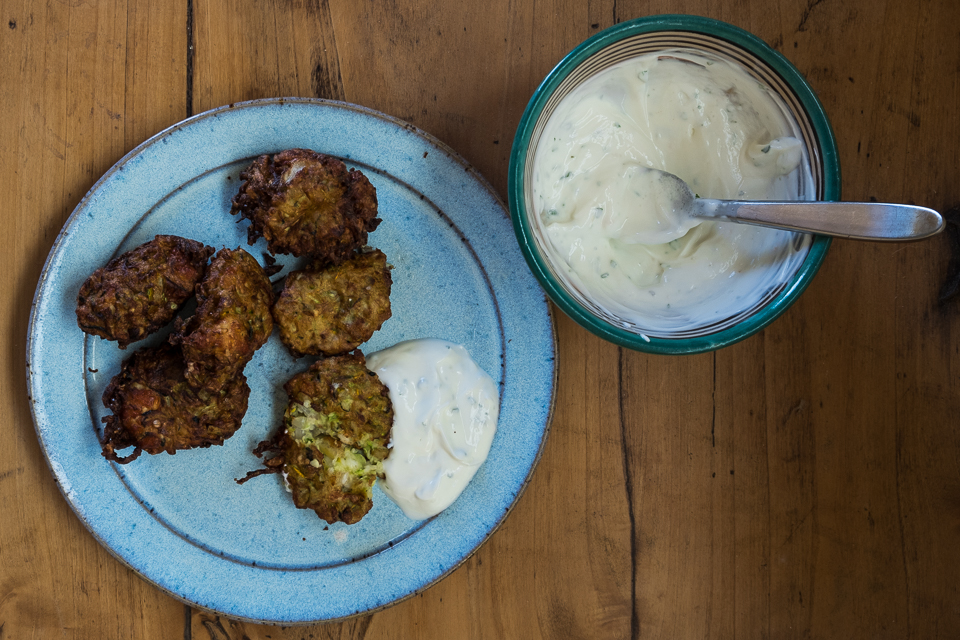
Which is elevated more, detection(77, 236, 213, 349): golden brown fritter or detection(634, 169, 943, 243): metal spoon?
detection(634, 169, 943, 243): metal spoon

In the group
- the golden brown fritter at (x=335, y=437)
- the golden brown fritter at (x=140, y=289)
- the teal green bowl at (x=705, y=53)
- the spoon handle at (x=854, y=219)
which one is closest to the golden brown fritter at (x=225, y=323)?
the golden brown fritter at (x=140, y=289)

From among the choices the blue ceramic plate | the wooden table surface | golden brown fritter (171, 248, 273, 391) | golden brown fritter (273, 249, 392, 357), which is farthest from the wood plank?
golden brown fritter (273, 249, 392, 357)

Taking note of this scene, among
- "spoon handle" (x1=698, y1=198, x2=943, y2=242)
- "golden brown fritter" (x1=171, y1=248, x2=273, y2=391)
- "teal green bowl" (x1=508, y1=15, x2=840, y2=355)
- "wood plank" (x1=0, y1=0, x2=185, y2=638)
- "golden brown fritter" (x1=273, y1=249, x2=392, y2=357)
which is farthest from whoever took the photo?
"wood plank" (x1=0, y1=0, x2=185, y2=638)

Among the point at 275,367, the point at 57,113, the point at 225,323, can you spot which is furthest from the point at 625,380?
the point at 57,113

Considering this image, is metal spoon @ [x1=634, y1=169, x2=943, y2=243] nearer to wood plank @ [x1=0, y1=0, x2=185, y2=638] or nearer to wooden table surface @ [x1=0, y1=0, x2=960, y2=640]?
wooden table surface @ [x1=0, y1=0, x2=960, y2=640]

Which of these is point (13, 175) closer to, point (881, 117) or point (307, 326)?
point (307, 326)

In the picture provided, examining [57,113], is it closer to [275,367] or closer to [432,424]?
[275,367]
